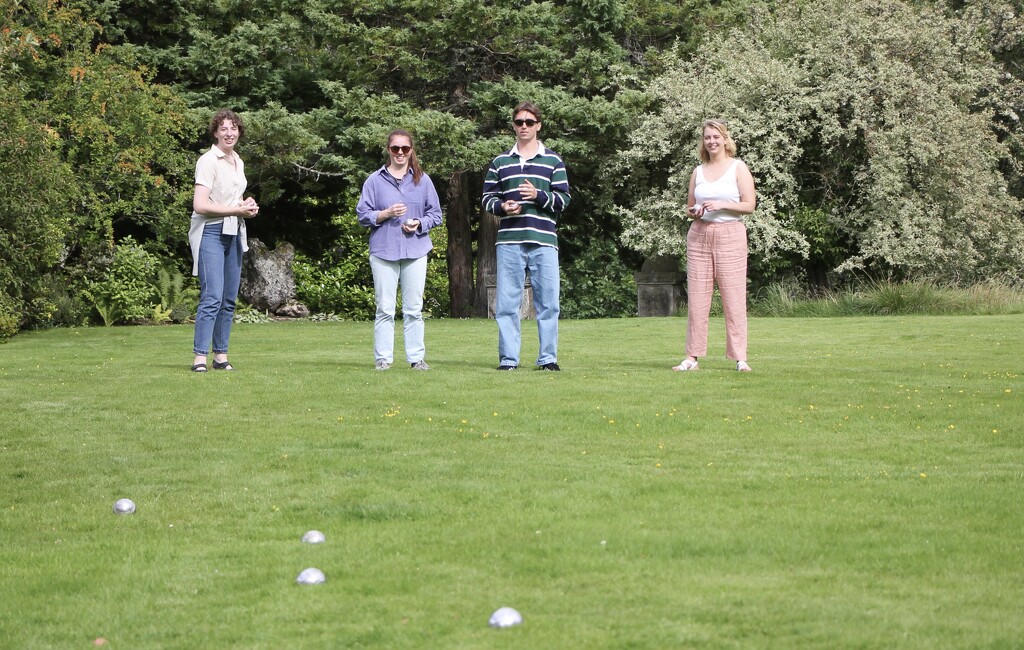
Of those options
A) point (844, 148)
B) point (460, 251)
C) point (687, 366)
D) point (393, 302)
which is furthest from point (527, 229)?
point (460, 251)

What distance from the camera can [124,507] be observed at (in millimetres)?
5500

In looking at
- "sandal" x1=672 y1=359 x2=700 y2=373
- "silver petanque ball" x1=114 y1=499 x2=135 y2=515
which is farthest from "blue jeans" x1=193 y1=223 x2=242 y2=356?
"silver petanque ball" x1=114 y1=499 x2=135 y2=515

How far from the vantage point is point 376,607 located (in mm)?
3998

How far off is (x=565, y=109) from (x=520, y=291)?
427 inches

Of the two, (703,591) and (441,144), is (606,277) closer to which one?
(441,144)

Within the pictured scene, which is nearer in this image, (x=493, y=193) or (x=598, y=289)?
(x=493, y=193)

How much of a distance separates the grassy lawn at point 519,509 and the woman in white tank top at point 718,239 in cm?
54

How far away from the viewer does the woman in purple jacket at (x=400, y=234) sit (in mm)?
10742

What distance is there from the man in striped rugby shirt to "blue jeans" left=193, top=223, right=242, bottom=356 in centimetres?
208

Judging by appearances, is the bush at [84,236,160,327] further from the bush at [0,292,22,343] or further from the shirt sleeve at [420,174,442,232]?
the shirt sleeve at [420,174,442,232]

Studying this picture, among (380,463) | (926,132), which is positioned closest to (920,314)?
(926,132)

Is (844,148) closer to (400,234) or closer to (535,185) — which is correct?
(535,185)

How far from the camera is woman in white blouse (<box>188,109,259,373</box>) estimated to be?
34.0 feet

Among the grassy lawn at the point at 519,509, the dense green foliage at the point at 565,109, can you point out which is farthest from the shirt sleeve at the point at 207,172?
the dense green foliage at the point at 565,109
